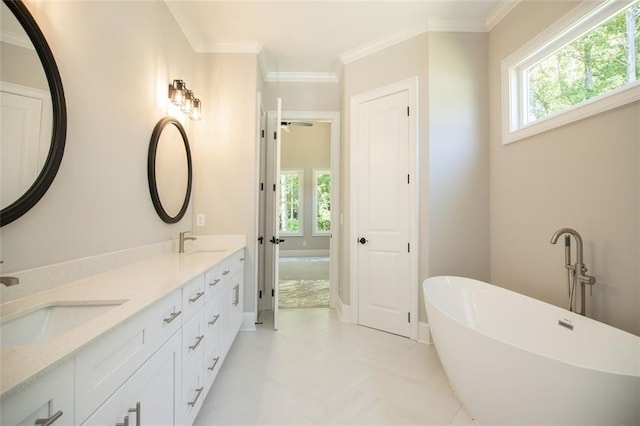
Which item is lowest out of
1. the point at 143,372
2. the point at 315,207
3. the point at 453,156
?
the point at 143,372

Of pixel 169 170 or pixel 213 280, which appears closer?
pixel 213 280

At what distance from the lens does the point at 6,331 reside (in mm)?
824

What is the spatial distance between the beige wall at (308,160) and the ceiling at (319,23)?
4.51 m

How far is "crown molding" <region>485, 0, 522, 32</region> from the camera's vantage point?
2.12 meters

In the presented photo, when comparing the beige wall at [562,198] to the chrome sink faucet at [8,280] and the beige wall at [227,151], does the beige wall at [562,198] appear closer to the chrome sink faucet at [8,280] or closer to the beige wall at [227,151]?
the beige wall at [227,151]

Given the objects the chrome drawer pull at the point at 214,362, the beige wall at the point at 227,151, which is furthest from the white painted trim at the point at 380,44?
the chrome drawer pull at the point at 214,362

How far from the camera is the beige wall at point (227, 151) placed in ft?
8.63

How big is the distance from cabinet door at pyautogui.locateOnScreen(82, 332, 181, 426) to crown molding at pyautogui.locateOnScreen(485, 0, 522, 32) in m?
3.35

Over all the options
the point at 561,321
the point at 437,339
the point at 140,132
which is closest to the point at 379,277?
the point at 437,339

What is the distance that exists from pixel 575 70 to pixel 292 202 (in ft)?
20.9

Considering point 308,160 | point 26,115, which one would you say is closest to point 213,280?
point 26,115

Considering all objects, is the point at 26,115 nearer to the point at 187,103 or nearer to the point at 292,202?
the point at 187,103

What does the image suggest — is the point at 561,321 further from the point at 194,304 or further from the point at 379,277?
the point at 194,304

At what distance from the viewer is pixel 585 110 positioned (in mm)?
1558
